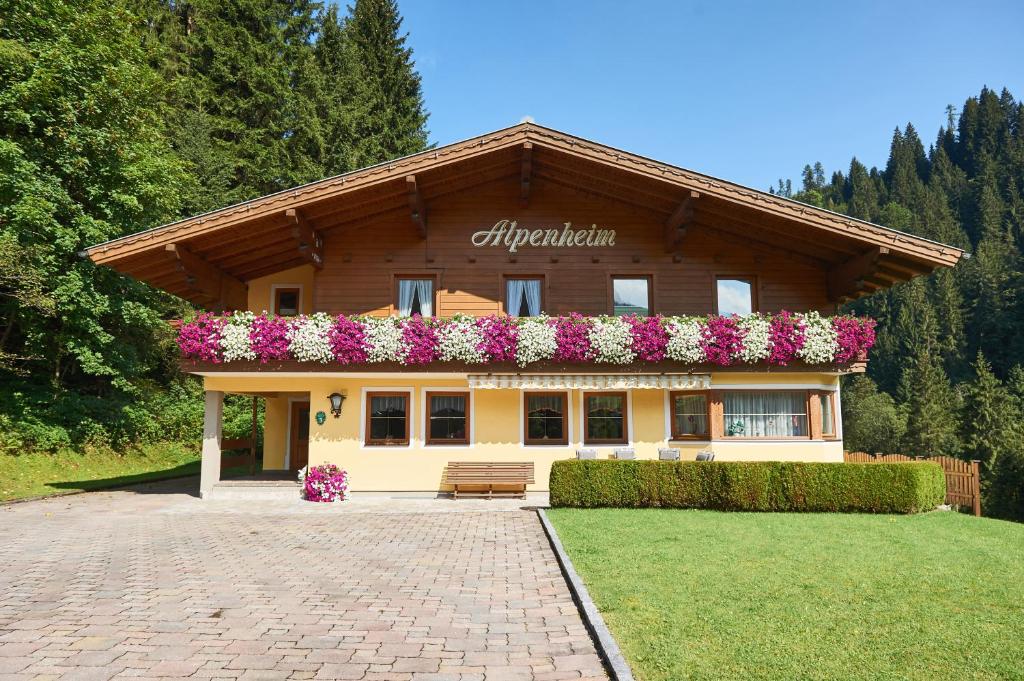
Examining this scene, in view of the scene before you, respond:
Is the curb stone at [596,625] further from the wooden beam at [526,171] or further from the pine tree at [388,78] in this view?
the pine tree at [388,78]

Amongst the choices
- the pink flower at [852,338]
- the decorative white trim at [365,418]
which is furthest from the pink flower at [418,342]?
the pink flower at [852,338]

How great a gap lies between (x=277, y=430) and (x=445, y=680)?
16.5m

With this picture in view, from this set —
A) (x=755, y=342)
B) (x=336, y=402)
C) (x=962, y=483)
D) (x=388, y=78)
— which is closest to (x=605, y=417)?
(x=755, y=342)

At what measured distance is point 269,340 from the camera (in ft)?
47.3

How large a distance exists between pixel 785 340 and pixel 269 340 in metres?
12.3

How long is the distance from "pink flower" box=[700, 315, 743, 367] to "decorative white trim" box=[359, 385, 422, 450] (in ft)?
24.3

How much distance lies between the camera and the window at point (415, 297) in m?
16.8

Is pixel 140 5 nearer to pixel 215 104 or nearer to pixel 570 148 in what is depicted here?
pixel 215 104

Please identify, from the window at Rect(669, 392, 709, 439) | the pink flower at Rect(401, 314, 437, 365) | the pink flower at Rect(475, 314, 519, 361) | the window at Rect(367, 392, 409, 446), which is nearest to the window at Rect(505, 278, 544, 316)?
the pink flower at Rect(475, 314, 519, 361)

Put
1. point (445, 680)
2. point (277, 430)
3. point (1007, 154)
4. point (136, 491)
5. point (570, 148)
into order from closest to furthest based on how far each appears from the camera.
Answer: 1. point (445, 680)
2. point (570, 148)
3. point (136, 491)
4. point (277, 430)
5. point (1007, 154)

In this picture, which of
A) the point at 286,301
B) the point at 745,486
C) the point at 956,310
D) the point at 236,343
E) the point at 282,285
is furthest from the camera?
the point at 956,310

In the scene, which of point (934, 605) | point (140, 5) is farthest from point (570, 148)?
point (140, 5)

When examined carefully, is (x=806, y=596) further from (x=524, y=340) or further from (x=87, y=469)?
(x=87, y=469)

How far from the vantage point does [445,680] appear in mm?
4637
